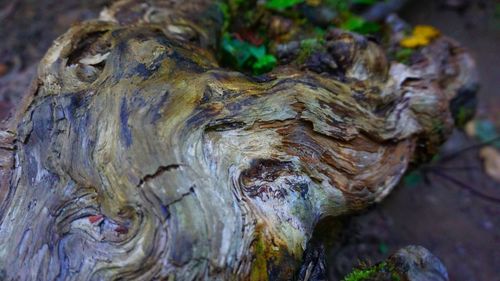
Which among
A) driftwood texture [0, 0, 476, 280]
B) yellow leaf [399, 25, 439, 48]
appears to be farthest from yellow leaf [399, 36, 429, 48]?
driftwood texture [0, 0, 476, 280]

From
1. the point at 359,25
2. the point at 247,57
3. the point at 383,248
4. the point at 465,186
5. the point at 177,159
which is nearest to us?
the point at 177,159

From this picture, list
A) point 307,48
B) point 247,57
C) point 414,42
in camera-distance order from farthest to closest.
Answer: point 414,42 → point 247,57 → point 307,48

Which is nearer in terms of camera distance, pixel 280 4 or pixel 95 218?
pixel 95 218

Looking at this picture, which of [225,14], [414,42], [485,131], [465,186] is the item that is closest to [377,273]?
[414,42]

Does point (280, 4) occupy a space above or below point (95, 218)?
above

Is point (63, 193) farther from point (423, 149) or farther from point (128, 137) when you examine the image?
point (423, 149)

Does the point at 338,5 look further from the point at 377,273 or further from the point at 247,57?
the point at 377,273

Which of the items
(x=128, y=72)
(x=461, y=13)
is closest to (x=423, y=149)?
(x=128, y=72)

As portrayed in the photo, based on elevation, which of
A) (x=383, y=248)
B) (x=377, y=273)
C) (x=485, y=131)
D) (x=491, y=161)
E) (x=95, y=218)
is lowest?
(x=383, y=248)
